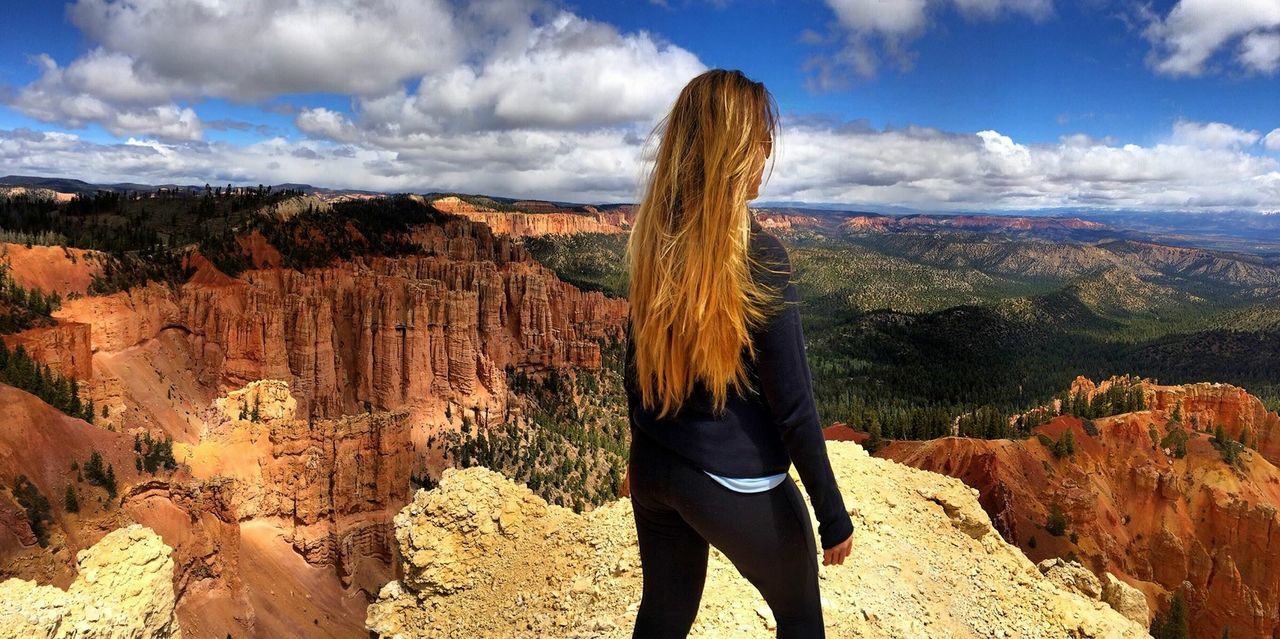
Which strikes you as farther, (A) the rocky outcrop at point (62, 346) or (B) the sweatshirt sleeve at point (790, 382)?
(A) the rocky outcrop at point (62, 346)

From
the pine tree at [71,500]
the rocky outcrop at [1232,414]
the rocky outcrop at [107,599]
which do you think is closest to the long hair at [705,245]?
the rocky outcrop at [107,599]

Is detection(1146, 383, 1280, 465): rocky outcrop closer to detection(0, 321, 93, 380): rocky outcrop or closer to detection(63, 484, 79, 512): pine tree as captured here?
detection(63, 484, 79, 512): pine tree

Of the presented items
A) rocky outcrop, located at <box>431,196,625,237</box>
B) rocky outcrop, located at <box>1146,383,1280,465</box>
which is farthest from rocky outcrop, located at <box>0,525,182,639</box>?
rocky outcrop, located at <box>431,196,625,237</box>

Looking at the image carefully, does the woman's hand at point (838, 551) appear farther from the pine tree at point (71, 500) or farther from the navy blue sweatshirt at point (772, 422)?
the pine tree at point (71, 500)

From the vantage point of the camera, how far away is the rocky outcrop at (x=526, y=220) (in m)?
132

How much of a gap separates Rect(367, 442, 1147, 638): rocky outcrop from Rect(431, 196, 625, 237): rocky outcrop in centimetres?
11762

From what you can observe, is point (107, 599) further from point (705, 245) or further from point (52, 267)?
point (52, 267)

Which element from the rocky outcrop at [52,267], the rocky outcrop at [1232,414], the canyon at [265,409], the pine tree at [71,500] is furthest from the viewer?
the rocky outcrop at [1232,414]

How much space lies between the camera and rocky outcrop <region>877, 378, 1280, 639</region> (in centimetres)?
2389

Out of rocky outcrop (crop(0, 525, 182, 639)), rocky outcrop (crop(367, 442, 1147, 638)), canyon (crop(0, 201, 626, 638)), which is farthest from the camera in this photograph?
canyon (crop(0, 201, 626, 638))

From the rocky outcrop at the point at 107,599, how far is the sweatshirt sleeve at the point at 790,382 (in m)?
6.08

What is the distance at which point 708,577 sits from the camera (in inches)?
202

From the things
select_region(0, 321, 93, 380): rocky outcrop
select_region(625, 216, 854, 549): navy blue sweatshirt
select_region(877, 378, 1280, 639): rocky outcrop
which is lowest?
select_region(877, 378, 1280, 639): rocky outcrop

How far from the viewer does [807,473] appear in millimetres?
2145
